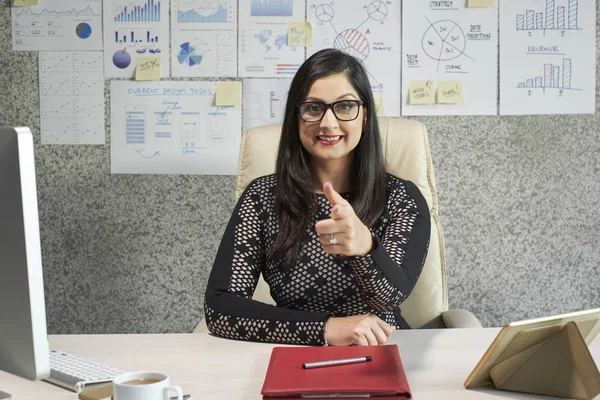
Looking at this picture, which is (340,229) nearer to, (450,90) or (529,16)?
(450,90)

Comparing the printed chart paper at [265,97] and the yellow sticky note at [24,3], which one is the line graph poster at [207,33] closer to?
the printed chart paper at [265,97]

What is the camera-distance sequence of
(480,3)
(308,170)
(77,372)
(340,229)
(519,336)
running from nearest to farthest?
1. (519,336)
2. (77,372)
3. (340,229)
4. (308,170)
5. (480,3)

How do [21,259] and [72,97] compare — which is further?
[72,97]

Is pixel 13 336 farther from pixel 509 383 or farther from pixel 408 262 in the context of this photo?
pixel 408 262

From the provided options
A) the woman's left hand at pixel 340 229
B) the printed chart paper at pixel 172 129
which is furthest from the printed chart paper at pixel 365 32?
the woman's left hand at pixel 340 229

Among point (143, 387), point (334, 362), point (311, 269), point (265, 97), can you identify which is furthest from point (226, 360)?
point (265, 97)

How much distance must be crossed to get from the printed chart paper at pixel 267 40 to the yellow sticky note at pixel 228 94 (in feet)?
0.15

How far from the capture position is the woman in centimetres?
144

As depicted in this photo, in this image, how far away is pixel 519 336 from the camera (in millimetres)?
885

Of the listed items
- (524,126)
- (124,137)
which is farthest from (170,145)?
(524,126)

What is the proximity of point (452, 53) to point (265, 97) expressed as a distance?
24.3 inches

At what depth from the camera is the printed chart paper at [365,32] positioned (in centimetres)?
217

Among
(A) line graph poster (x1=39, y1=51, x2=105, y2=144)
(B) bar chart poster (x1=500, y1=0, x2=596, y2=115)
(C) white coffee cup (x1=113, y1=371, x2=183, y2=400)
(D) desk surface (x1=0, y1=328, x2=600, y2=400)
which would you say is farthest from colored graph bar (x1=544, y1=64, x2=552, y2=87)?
(C) white coffee cup (x1=113, y1=371, x2=183, y2=400)

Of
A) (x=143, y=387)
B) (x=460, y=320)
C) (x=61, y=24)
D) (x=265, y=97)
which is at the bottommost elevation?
(x=460, y=320)
